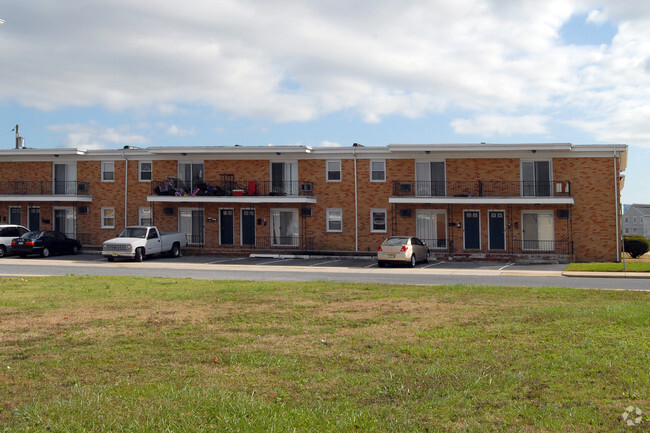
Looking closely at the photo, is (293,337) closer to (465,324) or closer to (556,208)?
(465,324)

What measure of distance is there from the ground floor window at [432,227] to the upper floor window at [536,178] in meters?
4.57

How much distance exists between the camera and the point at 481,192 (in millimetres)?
33562

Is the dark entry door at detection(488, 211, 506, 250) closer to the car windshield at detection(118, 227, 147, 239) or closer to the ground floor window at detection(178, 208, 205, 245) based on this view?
the ground floor window at detection(178, 208, 205, 245)

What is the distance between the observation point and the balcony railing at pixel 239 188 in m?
36.2

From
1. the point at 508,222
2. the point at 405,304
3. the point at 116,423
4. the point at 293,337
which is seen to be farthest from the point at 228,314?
the point at 508,222

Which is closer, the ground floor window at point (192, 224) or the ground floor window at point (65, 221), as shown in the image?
the ground floor window at point (192, 224)

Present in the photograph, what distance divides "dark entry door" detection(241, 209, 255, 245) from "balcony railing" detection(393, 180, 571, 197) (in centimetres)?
862

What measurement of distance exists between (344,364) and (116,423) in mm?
2966

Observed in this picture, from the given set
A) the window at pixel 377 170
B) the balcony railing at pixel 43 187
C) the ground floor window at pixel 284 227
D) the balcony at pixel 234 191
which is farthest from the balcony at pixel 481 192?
the balcony railing at pixel 43 187

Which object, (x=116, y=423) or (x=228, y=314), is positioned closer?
(x=116, y=423)

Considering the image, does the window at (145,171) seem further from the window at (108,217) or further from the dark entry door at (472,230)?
the dark entry door at (472,230)

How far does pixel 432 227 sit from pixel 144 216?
17616mm

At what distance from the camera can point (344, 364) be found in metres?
7.68

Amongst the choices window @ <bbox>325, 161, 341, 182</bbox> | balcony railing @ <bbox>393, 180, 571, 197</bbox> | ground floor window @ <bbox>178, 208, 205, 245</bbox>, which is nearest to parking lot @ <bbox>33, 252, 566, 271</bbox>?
ground floor window @ <bbox>178, 208, 205, 245</bbox>
